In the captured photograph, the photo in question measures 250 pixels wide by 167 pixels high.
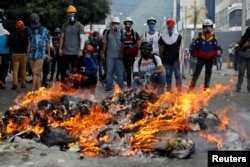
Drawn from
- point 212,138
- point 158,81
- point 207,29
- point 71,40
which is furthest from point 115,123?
point 207,29

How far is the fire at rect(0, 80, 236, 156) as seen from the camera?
6.59 m

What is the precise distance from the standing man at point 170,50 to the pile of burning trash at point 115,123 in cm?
327

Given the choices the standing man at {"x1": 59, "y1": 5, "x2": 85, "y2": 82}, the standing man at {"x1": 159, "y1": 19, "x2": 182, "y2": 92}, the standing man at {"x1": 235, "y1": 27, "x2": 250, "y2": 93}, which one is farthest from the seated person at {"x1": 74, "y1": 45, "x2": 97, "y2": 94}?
the standing man at {"x1": 235, "y1": 27, "x2": 250, "y2": 93}

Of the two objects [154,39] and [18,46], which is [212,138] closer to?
[154,39]

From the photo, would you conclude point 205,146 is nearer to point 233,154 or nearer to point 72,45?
point 233,154

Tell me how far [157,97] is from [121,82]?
490 centimetres

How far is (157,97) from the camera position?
7.68m

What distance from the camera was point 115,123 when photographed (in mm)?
7195

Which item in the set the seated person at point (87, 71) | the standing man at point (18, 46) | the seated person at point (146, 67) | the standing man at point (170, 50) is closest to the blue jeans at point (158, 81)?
the seated person at point (146, 67)

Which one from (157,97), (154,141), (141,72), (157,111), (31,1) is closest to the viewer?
(154,141)

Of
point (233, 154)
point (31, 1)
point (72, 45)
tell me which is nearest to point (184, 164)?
point (233, 154)

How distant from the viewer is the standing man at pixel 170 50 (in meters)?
11.3

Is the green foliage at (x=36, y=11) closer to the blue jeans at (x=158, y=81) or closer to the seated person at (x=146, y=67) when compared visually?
the blue jeans at (x=158, y=81)

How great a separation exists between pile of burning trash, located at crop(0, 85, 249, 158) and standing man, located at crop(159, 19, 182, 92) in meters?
3.27
